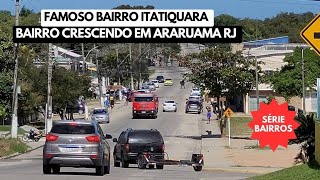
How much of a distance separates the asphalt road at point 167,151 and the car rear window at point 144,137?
125 cm

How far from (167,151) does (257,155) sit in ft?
19.4

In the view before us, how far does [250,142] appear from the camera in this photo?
193 ft

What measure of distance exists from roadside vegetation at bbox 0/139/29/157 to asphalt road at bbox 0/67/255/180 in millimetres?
774

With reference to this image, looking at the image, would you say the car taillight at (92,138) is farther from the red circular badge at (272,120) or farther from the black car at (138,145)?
the red circular badge at (272,120)

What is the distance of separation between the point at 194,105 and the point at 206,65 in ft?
107

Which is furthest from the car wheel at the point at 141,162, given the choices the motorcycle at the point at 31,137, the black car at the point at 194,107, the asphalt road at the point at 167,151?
the black car at the point at 194,107

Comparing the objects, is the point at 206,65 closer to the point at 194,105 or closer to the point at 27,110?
the point at 27,110

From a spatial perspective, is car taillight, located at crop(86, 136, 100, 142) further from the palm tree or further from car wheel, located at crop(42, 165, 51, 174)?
the palm tree

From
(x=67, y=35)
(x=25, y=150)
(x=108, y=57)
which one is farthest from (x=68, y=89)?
(x=67, y=35)

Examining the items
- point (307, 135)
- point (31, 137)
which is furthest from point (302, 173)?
point (31, 137)

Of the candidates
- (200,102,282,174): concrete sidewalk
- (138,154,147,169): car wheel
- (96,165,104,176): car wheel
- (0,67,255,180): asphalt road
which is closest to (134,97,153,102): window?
(0,67,255,180): asphalt road

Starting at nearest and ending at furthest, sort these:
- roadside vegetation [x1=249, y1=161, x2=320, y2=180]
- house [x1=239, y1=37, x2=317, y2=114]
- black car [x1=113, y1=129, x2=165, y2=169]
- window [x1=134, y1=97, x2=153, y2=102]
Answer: roadside vegetation [x1=249, y1=161, x2=320, y2=180] < black car [x1=113, y1=129, x2=165, y2=169] < window [x1=134, y1=97, x2=153, y2=102] < house [x1=239, y1=37, x2=317, y2=114]

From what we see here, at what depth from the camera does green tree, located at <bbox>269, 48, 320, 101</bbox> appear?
73.1m

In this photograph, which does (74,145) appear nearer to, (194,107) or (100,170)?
(100,170)
